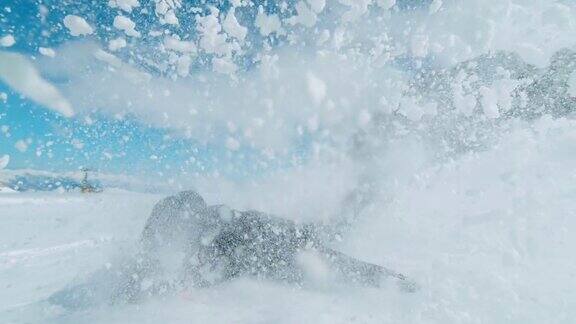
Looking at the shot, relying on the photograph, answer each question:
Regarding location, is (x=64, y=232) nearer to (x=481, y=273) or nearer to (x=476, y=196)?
(x=481, y=273)

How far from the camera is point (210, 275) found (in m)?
5.55

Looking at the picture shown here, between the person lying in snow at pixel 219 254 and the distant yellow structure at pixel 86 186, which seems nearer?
the person lying in snow at pixel 219 254

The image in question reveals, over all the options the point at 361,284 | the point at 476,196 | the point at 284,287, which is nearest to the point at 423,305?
the point at 361,284

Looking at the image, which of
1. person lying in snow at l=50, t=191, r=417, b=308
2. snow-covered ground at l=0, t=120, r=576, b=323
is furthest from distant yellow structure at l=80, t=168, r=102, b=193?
person lying in snow at l=50, t=191, r=417, b=308

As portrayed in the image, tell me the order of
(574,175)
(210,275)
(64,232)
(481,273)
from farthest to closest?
1. (574,175)
2. (64,232)
3. (481,273)
4. (210,275)

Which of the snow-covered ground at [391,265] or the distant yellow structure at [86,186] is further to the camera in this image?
the distant yellow structure at [86,186]

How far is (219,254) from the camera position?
226 inches

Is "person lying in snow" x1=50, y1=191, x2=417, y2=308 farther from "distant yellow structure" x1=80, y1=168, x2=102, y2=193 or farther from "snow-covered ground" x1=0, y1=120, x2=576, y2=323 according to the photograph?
"distant yellow structure" x1=80, y1=168, x2=102, y2=193

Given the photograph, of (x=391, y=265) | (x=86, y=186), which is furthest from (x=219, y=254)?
(x=86, y=186)

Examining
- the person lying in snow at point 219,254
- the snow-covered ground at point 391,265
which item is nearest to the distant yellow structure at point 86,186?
the snow-covered ground at point 391,265

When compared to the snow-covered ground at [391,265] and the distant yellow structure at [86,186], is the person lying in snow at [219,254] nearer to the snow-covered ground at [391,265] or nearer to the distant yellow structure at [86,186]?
the snow-covered ground at [391,265]

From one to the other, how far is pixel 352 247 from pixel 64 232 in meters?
7.89

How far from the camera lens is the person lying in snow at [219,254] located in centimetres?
Answer: 526

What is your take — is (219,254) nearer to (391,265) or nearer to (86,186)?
(391,265)
